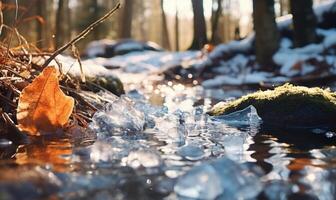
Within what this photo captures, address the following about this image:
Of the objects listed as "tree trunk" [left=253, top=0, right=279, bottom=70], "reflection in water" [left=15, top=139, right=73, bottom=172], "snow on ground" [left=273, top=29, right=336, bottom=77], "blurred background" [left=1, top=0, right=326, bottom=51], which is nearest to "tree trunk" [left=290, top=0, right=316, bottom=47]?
"snow on ground" [left=273, top=29, right=336, bottom=77]

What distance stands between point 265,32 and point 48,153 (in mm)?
8418

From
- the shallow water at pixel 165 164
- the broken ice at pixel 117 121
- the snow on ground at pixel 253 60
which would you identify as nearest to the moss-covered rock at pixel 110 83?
the snow on ground at pixel 253 60

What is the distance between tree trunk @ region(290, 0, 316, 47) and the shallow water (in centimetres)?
709

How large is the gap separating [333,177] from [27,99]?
62.5 inches

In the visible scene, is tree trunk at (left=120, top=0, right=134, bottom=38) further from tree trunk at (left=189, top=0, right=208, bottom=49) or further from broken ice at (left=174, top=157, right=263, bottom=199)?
broken ice at (left=174, top=157, right=263, bottom=199)

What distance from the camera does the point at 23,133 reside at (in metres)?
2.61

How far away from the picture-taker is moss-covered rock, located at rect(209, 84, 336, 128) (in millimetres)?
3500

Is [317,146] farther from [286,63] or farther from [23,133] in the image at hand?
[286,63]

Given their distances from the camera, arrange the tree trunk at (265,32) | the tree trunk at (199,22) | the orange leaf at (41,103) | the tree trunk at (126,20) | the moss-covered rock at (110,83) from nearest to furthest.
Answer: the orange leaf at (41,103), the moss-covered rock at (110,83), the tree trunk at (265,32), the tree trunk at (199,22), the tree trunk at (126,20)

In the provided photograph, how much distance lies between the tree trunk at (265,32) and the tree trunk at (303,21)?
1.38ft

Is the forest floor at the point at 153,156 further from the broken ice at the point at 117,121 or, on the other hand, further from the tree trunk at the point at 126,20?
the tree trunk at the point at 126,20

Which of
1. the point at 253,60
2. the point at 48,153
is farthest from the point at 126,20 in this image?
the point at 48,153

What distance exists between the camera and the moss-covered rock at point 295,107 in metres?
3.50

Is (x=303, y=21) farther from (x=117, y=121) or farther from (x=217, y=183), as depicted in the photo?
(x=217, y=183)
